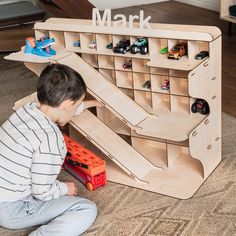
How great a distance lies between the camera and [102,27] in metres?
2.13

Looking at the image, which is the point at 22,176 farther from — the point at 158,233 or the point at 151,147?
the point at 151,147

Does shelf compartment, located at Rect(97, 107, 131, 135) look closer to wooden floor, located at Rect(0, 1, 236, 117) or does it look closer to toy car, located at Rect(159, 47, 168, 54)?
toy car, located at Rect(159, 47, 168, 54)

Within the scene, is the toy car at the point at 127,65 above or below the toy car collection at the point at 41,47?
below

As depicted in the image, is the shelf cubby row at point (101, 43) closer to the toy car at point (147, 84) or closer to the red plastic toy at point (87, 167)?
the toy car at point (147, 84)

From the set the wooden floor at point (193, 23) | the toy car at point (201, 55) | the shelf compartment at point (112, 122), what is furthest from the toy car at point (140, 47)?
the wooden floor at point (193, 23)

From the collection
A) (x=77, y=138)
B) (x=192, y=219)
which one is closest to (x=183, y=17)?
(x=77, y=138)

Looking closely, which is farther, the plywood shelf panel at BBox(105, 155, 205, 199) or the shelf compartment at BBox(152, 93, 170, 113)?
the shelf compartment at BBox(152, 93, 170, 113)

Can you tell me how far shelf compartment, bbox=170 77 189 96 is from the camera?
6.72 feet

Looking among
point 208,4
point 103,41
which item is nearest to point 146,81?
point 103,41

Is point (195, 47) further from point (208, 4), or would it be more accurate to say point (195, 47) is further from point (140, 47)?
point (208, 4)

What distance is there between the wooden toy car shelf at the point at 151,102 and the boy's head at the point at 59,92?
1.12ft

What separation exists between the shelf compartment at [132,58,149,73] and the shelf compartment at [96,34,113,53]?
0.12 m

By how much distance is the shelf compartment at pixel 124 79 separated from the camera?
2.21 m

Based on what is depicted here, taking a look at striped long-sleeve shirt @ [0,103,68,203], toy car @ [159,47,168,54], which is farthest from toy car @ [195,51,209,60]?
striped long-sleeve shirt @ [0,103,68,203]
